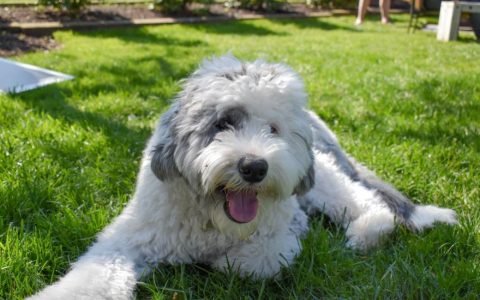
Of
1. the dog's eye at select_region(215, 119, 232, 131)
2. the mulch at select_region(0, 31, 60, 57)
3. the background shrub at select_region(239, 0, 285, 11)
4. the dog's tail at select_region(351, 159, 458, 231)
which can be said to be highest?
the background shrub at select_region(239, 0, 285, 11)

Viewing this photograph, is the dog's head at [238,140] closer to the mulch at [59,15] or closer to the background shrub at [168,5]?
the mulch at [59,15]

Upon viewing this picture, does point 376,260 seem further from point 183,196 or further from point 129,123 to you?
point 129,123

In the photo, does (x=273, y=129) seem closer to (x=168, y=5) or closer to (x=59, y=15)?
(x=59, y=15)

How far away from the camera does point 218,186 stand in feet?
7.34

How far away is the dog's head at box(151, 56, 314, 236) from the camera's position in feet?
7.17

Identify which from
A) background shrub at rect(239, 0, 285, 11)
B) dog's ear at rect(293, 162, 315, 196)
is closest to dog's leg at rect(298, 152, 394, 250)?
dog's ear at rect(293, 162, 315, 196)

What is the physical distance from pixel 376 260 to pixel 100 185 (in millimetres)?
1823

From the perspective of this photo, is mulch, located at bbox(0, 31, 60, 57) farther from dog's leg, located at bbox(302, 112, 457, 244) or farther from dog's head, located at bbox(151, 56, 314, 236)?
dog's head, located at bbox(151, 56, 314, 236)

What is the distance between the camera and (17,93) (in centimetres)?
523

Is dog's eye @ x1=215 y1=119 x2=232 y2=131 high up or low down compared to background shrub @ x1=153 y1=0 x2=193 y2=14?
down

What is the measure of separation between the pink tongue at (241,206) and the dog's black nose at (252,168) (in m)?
0.15

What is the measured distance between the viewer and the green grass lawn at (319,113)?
7.82 ft

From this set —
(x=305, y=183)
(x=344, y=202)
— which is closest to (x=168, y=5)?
(x=344, y=202)

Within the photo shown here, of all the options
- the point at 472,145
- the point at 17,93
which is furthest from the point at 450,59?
the point at 17,93
